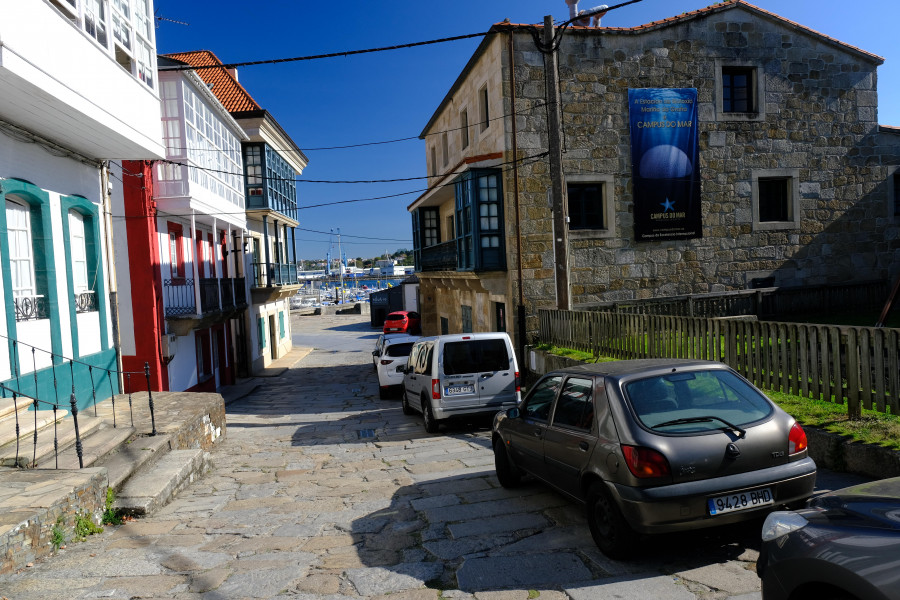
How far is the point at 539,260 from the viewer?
55.6ft

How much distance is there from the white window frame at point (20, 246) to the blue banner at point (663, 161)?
1403 cm

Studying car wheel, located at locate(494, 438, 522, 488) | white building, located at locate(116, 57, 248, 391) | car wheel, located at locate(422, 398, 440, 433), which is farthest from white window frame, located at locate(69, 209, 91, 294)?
car wheel, located at locate(494, 438, 522, 488)

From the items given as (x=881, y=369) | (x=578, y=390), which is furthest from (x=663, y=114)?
(x=578, y=390)

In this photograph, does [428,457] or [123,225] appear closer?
[428,457]

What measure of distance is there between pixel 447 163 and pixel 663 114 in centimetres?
950

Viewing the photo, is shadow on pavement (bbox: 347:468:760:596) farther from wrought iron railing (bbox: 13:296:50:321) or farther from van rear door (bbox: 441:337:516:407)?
wrought iron railing (bbox: 13:296:50:321)

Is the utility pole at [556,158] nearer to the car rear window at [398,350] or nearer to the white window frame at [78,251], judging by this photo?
the car rear window at [398,350]

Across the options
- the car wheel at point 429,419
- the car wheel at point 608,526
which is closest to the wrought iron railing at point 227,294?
the car wheel at point 429,419

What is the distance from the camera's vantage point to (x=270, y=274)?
26469 mm

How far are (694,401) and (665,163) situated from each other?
1403 cm

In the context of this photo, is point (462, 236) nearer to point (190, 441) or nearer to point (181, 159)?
point (181, 159)

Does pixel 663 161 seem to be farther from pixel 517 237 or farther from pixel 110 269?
pixel 110 269

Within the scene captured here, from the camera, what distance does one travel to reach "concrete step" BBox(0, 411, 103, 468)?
271 inches

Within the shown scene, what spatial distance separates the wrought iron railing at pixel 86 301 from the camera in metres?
11.6
